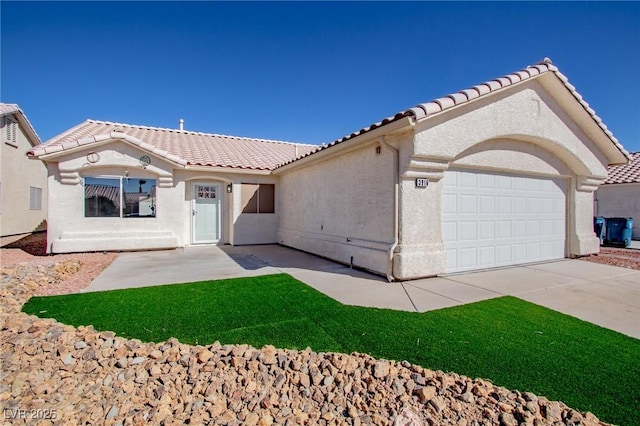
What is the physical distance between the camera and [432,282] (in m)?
6.88

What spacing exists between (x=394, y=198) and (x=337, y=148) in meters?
2.54

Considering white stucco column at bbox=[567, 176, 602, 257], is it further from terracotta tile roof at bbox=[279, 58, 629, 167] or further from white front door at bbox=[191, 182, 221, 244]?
white front door at bbox=[191, 182, 221, 244]

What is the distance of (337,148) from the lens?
8758mm

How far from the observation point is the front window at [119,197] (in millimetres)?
10922

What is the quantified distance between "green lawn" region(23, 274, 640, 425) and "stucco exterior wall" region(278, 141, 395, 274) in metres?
2.42

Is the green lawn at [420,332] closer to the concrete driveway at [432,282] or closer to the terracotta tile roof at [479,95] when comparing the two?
the concrete driveway at [432,282]

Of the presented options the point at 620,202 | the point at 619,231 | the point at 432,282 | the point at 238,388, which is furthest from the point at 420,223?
the point at 620,202

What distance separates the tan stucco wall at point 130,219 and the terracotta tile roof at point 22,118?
7.74m

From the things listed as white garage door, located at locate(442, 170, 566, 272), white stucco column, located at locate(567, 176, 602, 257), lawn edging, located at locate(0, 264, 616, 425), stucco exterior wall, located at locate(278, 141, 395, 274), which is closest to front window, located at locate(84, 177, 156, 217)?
stucco exterior wall, located at locate(278, 141, 395, 274)

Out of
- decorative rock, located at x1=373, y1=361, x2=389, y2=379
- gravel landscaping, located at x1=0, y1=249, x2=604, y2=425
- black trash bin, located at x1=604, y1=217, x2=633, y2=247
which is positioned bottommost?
gravel landscaping, located at x1=0, y1=249, x2=604, y2=425

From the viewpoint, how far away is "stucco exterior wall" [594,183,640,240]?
1641 centimetres

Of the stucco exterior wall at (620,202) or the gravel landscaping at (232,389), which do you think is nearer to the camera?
the gravel landscaping at (232,389)

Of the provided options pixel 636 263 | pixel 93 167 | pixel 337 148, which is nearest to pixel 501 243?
pixel 636 263

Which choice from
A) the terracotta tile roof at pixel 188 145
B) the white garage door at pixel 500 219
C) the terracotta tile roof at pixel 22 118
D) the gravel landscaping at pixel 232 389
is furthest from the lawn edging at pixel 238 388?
the terracotta tile roof at pixel 22 118
